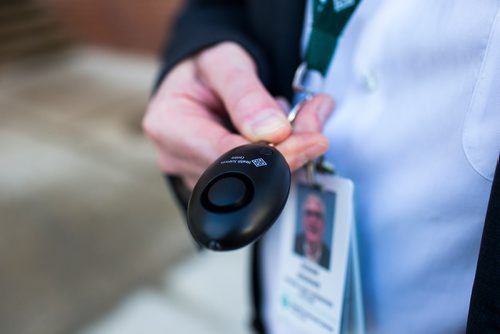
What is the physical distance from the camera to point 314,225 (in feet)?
1.98

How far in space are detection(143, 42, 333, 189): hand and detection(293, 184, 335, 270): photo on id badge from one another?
93 millimetres

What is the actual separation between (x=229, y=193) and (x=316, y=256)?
0.78ft

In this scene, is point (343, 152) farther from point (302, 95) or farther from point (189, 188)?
point (189, 188)

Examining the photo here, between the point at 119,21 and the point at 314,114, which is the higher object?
the point at 314,114

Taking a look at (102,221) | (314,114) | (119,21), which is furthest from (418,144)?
(119,21)

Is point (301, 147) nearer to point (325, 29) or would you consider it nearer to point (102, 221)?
point (325, 29)

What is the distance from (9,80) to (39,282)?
3736 millimetres

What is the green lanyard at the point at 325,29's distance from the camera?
0.54 metres

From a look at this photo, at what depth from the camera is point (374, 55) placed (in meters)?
0.53

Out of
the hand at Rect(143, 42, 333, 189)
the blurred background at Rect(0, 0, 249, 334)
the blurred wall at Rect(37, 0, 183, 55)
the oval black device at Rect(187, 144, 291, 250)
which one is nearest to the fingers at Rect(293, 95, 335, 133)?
the hand at Rect(143, 42, 333, 189)

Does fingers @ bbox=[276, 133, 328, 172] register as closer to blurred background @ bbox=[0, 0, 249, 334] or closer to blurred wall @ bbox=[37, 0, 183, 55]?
blurred background @ bbox=[0, 0, 249, 334]

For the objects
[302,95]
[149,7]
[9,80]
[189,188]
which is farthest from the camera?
[9,80]

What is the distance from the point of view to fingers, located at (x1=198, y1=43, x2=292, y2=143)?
51 centimetres

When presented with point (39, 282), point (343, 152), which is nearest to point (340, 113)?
point (343, 152)
